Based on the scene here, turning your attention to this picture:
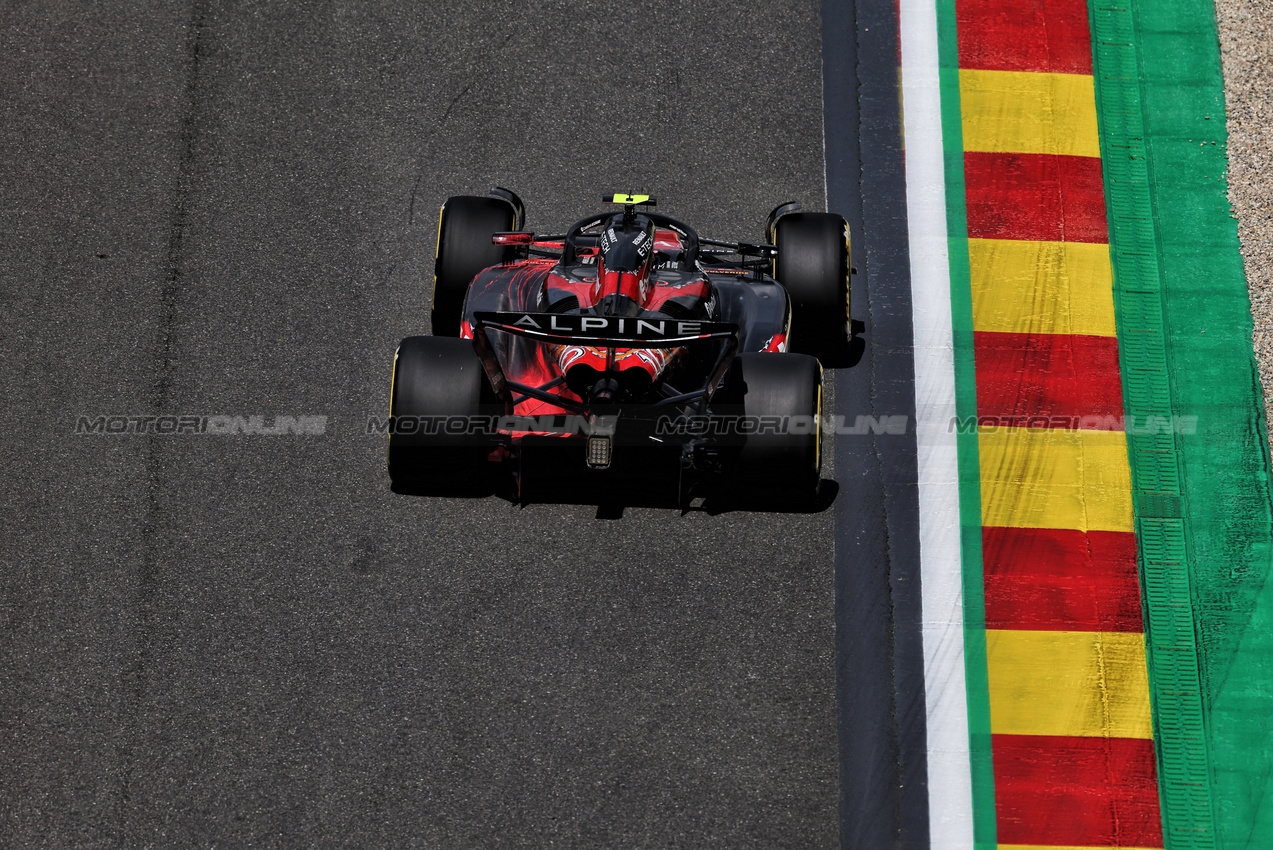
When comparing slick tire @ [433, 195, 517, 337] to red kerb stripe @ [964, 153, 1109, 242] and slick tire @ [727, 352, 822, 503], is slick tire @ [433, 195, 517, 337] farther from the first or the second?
red kerb stripe @ [964, 153, 1109, 242]

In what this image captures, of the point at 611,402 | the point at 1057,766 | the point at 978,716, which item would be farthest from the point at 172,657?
the point at 1057,766

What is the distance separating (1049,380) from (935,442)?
1049 mm

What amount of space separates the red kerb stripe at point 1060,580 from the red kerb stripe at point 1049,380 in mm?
907

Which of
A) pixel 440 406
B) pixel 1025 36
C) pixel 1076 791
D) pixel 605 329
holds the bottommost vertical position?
pixel 1076 791

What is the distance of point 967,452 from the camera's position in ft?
30.5

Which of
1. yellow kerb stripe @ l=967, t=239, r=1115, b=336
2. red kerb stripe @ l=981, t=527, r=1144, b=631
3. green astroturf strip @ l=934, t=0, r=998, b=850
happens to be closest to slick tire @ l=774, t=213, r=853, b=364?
green astroturf strip @ l=934, t=0, r=998, b=850

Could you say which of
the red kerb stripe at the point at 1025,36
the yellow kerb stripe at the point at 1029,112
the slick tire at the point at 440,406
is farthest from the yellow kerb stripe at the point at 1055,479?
the slick tire at the point at 440,406

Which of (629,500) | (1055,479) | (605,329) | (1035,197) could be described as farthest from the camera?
(1035,197)

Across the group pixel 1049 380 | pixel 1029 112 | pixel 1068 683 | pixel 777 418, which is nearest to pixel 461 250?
pixel 777 418

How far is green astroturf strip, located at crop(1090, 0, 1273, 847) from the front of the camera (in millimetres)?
8406

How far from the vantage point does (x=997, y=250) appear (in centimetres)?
1001

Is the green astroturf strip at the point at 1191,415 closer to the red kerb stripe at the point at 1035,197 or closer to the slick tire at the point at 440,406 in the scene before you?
the red kerb stripe at the point at 1035,197

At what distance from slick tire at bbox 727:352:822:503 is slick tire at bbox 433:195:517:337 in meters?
2.11

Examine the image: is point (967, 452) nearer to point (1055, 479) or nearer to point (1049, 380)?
point (1055, 479)
